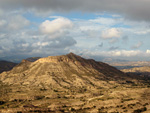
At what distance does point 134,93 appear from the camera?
6678 inches

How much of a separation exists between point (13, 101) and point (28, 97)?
16.5 meters

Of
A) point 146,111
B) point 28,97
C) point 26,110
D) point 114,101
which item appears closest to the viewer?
point 146,111

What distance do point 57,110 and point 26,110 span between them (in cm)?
2192

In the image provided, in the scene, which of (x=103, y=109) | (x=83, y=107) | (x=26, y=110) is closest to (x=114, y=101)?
(x=103, y=109)

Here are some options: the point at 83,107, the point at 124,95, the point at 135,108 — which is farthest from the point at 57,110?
the point at 124,95

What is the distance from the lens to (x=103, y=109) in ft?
418

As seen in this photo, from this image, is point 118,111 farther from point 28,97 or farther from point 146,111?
point 28,97

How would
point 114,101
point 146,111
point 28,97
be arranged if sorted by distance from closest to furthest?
point 146,111 → point 114,101 → point 28,97

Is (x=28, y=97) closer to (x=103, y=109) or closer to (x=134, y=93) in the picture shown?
(x=103, y=109)

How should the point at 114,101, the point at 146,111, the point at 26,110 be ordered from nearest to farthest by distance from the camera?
the point at 146,111 → the point at 26,110 → the point at 114,101

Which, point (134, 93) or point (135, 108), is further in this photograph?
point (134, 93)

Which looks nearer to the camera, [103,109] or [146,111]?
[146,111]

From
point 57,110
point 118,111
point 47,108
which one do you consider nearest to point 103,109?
point 118,111

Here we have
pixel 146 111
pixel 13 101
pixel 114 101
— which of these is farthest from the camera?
pixel 13 101
